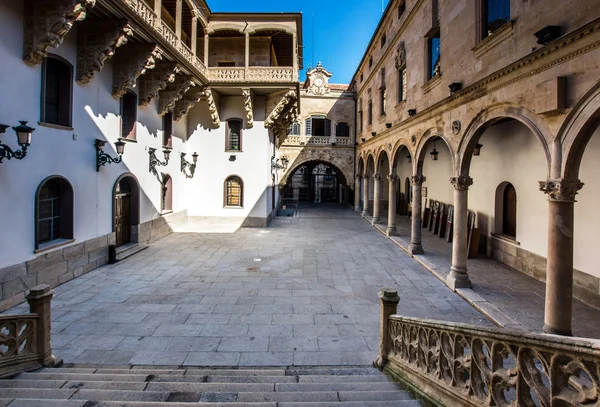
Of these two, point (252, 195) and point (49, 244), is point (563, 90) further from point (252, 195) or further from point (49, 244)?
point (252, 195)

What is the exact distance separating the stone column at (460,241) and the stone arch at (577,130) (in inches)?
124

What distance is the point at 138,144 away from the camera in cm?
1304

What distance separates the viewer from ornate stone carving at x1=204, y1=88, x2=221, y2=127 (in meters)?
16.5

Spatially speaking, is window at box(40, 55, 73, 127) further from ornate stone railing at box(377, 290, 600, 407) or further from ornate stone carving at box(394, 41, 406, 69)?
ornate stone carving at box(394, 41, 406, 69)

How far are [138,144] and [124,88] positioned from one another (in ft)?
8.01

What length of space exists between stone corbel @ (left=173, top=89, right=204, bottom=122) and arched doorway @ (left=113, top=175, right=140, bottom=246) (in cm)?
489

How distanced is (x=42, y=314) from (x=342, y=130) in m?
26.5

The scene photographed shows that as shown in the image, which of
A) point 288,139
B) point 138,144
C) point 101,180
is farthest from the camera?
point 288,139

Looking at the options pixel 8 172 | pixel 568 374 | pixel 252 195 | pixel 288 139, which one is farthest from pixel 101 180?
pixel 288 139

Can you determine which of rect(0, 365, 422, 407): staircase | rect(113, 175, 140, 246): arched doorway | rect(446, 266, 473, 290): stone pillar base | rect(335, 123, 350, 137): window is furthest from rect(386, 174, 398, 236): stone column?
rect(335, 123, 350, 137): window

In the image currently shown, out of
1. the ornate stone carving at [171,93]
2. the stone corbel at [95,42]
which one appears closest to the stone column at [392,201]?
the ornate stone carving at [171,93]

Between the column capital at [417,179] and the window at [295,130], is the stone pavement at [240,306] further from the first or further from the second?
the window at [295,130]

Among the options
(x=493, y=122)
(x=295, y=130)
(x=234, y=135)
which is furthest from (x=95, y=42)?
(x=295, y=130)

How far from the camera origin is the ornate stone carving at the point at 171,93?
1468 cm
